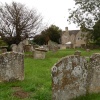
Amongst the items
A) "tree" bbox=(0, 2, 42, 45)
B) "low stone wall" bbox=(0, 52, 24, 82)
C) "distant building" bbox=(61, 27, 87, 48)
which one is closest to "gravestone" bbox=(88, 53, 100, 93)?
"low stone wall" bbox=(0, 52, 24, 82)

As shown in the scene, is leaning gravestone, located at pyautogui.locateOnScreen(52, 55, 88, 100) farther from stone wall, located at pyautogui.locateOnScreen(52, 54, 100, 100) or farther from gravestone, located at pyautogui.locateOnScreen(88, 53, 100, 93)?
gravestone, located at pyautogui.locateOnScreen(88, 53, 100, 93)

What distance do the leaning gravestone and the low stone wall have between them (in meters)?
2.98

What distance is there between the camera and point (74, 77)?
760 centimetres

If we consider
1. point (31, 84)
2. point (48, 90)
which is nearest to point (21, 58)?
point (31, 84)

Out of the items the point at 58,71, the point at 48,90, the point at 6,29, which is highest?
the point at 6,29

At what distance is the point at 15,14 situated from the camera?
1667 inches

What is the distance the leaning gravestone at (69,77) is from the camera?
285 inches

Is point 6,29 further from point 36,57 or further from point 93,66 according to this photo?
point 93,66

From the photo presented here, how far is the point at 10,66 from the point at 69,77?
10.1 feet

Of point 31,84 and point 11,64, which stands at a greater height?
point 11,64

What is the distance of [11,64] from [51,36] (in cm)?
5865

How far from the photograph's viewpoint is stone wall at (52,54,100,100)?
725 centimetres

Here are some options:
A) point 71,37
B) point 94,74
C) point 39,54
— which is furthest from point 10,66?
point 71,37

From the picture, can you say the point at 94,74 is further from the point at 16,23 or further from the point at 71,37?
the point at 71,37
